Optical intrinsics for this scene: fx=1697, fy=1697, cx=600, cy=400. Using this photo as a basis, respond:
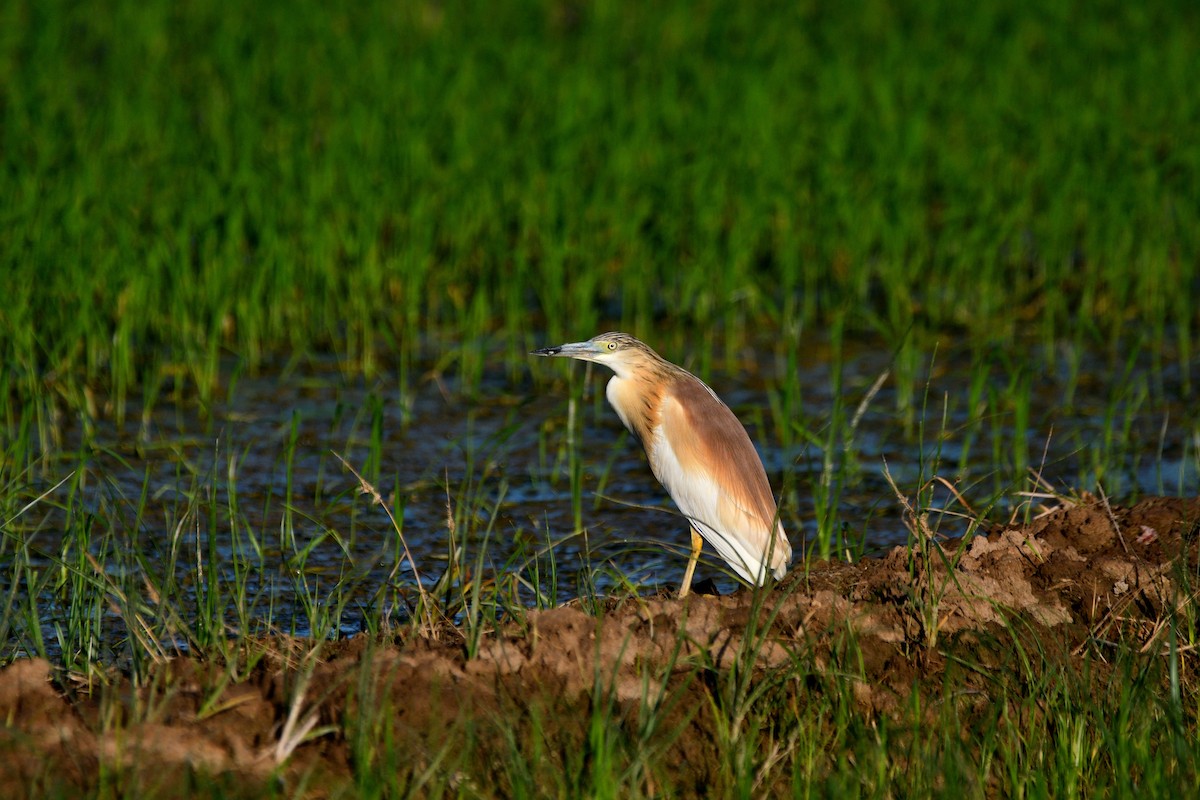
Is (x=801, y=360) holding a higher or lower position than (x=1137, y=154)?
lower

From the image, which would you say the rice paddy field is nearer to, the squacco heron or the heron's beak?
the squacco heron

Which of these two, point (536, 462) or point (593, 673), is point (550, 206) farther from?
point (593, 673)

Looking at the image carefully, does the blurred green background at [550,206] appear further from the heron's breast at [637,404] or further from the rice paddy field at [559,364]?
the heron's breast at [637,404]

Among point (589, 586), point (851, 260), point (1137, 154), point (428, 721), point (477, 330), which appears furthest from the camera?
point (1137, 154)

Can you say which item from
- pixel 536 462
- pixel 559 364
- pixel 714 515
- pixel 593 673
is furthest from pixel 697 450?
pixel 559 364

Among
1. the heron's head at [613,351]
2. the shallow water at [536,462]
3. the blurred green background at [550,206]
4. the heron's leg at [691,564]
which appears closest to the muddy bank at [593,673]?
the heron's leg at [691,564]

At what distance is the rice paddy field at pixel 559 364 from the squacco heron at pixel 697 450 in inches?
5.8

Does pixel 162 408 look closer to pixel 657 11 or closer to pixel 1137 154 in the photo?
pixel 1137 154

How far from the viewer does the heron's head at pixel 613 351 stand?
181 inches

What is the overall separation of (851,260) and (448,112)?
2.47 meters

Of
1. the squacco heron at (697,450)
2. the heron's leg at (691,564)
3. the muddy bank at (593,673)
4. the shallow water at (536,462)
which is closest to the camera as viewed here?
the muddy bank at (593,673)

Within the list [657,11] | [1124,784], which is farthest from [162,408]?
[657,11]

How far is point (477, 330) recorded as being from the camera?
712cm

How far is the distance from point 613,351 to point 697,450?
0.36 m
